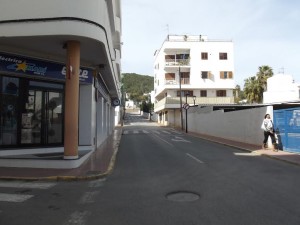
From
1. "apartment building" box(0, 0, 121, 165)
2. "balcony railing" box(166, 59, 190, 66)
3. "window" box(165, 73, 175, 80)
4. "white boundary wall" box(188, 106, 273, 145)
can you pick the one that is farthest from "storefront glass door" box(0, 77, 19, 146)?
"window" box(165, 73, 175, 80)

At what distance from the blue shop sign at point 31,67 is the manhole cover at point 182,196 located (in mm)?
8063

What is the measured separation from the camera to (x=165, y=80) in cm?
Answer: 5800

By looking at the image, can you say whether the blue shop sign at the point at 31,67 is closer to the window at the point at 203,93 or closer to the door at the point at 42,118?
the door at the point at 42,118

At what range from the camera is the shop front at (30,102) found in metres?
12.8

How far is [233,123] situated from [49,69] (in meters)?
15.4

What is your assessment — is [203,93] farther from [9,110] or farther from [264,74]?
[9,110]

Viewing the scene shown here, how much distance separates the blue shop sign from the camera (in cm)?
1233

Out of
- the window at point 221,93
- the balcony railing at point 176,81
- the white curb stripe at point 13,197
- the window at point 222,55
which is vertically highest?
the window at point 222,55

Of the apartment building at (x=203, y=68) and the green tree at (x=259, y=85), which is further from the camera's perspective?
the apartment building at (x=203, y=68)

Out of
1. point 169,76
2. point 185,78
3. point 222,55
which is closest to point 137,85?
point 169,76

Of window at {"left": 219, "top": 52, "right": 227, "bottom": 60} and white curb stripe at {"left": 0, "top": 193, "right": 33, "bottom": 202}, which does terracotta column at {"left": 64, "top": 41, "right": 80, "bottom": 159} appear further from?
window at {"left": 219, "top": 52, "right": 227, "bottom": 60}

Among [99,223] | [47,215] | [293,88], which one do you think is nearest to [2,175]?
[47,215]

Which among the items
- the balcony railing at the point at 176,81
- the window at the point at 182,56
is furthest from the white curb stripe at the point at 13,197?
the window at the point at 182,56

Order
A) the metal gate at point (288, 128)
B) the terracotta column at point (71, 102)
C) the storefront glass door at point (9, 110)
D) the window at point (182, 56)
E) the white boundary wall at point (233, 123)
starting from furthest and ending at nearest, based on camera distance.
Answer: the window at point (182, 56) → the white boundary wall at point (233, 123) → the metal gate at point (288, 128) → the storefront glass door at point (9, 110) → the terracotta column at point (71, 102)
